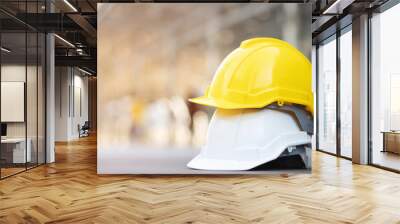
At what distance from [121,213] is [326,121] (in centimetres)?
773

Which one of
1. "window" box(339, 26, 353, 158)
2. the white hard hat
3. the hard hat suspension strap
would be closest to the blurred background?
the white hard hat

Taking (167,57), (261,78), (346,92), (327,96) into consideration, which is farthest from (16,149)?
(327,96)

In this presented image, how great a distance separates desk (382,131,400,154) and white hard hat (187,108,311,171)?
1922mm

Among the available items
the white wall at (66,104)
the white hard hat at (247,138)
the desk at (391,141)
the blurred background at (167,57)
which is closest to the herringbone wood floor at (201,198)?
the white hard hat at (247,138)

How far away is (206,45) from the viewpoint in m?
6.31

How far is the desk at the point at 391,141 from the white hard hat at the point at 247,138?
75.7 inches

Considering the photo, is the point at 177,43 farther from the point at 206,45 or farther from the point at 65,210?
the point at 65,210

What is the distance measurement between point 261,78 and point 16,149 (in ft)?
14.5

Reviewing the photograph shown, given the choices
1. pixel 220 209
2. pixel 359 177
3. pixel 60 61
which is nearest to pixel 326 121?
pixel 359 177

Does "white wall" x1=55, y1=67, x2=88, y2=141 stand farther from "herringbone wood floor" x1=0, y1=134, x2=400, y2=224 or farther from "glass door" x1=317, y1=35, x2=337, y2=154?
"glass door" x1=317, y1=35, x2=337, y2=154

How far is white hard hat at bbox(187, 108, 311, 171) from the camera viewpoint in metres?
6.13

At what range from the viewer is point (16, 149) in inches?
269

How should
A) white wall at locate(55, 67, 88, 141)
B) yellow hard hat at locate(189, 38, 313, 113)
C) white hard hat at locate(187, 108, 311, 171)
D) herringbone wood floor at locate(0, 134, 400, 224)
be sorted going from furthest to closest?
white wall at locate(55, 67, 88, 141) < white hard hat at locate(187, 108, 311, 171) < yellow hard hat at locate(189, 38, 313, 113) < herringbone wood floor at locate(0, 134, 400, 224)

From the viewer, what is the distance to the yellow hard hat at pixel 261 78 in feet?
19.7
